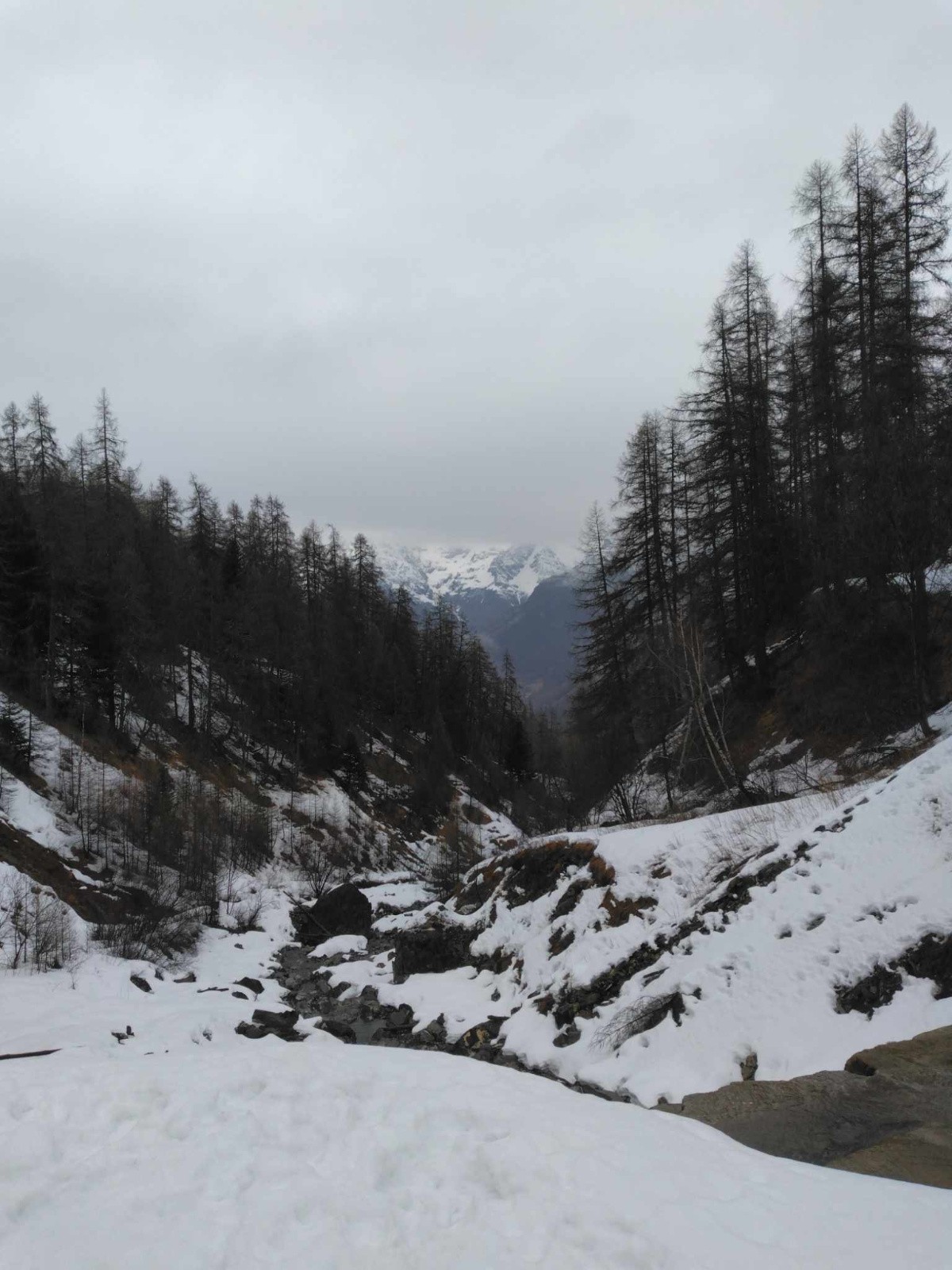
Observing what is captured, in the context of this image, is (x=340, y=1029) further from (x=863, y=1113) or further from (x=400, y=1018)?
(x=863, y=1113)

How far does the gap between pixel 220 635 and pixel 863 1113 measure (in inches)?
1703

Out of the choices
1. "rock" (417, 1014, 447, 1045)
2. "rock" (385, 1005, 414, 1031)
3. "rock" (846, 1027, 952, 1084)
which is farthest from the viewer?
"rock" (385, 1005, 414, 1031)

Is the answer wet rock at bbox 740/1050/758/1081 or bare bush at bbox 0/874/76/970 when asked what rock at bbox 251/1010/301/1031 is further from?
wet rock at bbox 740/1050/758/1081

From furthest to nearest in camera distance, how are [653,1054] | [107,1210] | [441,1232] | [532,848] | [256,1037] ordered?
1. [532,848]
2. [256,1037]
3. [653,1054]
4. [107,1210]
5. [441,1232]

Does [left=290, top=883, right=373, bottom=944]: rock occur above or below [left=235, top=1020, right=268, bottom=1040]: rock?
below

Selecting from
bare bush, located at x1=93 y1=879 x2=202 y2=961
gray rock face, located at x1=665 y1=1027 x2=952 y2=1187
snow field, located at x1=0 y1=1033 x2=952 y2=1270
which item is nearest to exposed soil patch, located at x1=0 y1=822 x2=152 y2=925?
bare bush, located at x1=93 y1=879 x2=202 y2=961

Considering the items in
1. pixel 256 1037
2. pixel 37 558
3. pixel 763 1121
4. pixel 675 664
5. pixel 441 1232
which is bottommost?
pixel 256 1037

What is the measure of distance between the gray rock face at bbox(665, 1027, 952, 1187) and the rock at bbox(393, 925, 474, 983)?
9636mm

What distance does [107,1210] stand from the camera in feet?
12.4

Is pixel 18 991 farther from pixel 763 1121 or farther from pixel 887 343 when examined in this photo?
pixel 887 343

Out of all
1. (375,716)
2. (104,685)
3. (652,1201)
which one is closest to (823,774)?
(652,1201)

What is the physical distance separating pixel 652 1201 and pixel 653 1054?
4.59 meters

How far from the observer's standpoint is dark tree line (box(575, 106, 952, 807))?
48.4 feet

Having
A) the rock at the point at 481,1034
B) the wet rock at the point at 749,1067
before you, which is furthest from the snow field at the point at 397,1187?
the rock at the point at 481,1034
